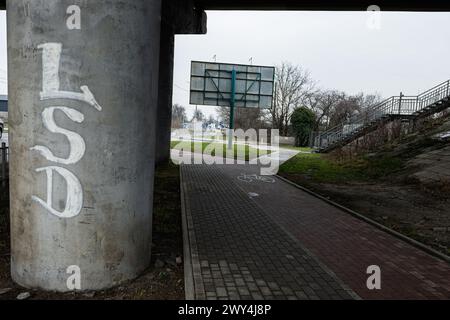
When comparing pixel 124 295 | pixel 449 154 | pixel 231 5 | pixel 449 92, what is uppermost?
pixel 231 5

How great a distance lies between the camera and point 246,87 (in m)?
26.4

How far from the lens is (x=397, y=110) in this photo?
24828mm

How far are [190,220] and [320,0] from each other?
13.0 m

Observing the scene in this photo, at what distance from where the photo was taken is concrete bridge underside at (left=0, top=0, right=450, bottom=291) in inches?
142

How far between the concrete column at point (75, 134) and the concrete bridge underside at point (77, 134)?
10mm

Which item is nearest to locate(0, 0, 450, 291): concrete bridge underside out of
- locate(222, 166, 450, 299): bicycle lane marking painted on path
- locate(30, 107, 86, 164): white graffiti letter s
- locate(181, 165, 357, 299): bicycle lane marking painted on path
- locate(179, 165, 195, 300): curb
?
locate(30, 107, 86, 164): white graffiti letter s

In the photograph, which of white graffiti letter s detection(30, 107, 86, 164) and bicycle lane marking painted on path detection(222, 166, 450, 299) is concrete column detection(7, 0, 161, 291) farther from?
bicycle lane marking painted on path detection(222, 166, 450, 299)

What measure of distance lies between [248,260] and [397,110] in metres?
23.6

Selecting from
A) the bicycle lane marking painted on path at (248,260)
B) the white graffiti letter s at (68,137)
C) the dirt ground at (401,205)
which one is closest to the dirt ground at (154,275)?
the bicycle lane marking painted on path at (248,260)

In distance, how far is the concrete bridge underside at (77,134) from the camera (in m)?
3.61

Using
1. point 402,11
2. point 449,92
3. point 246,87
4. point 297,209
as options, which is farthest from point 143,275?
point 449,92

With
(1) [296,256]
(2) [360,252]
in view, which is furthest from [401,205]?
(1) [296,256]

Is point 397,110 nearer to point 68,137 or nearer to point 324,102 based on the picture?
point 68,137
